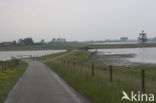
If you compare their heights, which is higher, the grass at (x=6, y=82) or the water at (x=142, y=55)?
the grass at (x=6, y=82)

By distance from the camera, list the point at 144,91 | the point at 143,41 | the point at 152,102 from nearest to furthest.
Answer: the point at 152,102 < the point at 144,91 < the point at 143,41

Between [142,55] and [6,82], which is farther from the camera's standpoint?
[142,55]

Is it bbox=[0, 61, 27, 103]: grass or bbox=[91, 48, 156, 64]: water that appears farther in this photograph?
bbox=[91, 48, 156, 64]: water

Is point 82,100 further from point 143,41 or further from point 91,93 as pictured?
point 143,41

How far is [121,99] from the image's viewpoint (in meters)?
9.16

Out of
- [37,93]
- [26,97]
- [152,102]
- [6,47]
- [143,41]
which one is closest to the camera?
[152,102]

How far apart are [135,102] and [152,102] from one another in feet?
1.89

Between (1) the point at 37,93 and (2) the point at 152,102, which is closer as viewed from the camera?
(2) the point at 152,102

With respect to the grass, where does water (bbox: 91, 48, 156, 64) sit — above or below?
below

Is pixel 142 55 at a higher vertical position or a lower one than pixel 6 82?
lower

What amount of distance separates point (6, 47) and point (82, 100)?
194 m

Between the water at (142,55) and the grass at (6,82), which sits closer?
the grass at (6,82)

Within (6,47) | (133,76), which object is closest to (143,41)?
(6,47)

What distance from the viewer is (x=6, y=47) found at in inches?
7697
